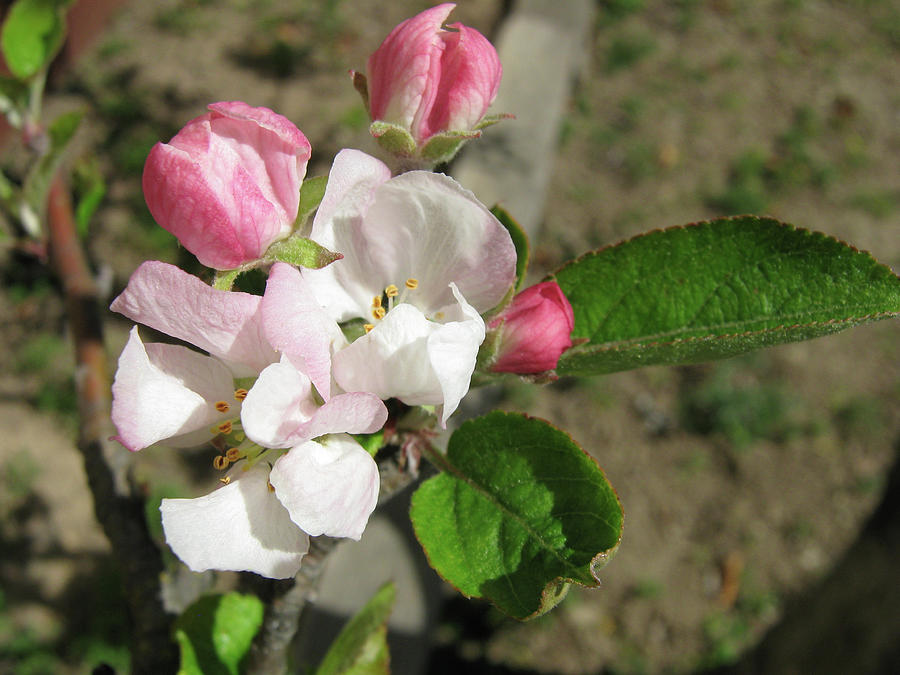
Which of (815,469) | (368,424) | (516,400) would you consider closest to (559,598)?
(368,424)

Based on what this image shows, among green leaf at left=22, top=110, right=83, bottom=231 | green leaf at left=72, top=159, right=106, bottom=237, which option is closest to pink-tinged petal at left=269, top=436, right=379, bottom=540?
green leaf at left=22, top=110, right=83, bottom=231

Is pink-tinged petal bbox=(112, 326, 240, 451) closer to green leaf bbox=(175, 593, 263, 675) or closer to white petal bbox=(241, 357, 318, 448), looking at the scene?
white petal bbox=(241, 357, 318, 448)

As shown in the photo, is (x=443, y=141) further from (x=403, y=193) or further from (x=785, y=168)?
(x=785, y=168)

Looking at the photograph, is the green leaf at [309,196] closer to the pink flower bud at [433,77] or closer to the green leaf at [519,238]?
the pink flower bud at [433,77]

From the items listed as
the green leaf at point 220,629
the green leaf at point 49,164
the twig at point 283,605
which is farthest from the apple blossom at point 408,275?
the green leaf at point 49,164

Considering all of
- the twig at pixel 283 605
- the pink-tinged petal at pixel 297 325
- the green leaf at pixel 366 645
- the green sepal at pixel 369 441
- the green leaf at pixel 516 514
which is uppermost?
the pink-tinged petal at pixel 297 325

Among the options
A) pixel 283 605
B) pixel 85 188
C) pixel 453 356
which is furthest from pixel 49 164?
pixel 453 356
